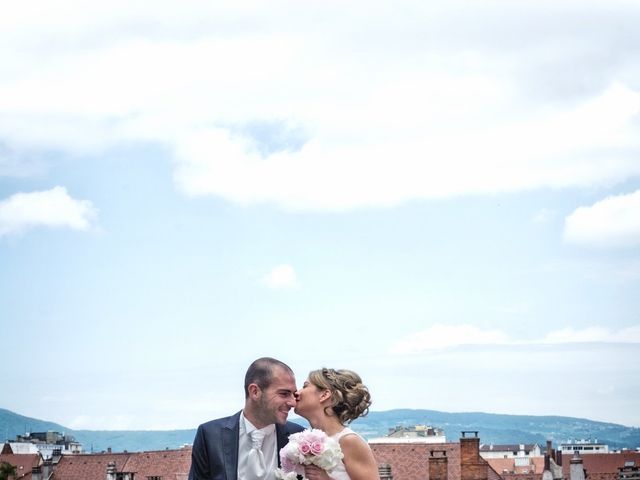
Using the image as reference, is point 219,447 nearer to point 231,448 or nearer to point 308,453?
point 231,448

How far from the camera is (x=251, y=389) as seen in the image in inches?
397

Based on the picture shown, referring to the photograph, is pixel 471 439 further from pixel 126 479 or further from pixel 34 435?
pixel 34 435

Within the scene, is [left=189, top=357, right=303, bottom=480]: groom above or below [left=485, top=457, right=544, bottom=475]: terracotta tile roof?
below

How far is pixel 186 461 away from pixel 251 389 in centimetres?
6317

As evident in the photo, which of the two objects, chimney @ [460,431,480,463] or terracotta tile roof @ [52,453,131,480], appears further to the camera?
terracotta tile roof @ [52,453,131,480]

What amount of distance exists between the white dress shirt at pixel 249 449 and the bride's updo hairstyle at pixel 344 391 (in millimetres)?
648

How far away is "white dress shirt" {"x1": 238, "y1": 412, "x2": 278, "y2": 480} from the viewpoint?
33.9ft

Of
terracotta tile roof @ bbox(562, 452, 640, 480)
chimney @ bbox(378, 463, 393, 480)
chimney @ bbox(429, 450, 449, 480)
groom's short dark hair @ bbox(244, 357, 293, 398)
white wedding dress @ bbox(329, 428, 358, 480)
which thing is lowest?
white wedding dress @ bbox(329, 428, 358, 480)

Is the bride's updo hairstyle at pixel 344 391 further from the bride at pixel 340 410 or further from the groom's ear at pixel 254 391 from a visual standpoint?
the groom's ear at pixel 254 391

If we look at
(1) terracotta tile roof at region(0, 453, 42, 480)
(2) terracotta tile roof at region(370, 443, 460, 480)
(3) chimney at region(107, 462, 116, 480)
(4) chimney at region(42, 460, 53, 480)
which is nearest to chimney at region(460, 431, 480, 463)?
(2) terracotta tile roof at region(370, 443, 460, 480)

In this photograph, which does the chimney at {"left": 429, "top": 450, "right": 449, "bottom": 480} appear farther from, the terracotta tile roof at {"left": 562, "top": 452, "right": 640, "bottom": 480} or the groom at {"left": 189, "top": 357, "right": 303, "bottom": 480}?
the terracotta tile roof at {"left": 562, "top": 452, "right": 640, "bottom": 480}

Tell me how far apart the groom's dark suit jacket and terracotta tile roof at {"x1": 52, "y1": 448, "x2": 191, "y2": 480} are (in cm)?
5938

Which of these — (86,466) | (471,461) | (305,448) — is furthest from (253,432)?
(86,466)

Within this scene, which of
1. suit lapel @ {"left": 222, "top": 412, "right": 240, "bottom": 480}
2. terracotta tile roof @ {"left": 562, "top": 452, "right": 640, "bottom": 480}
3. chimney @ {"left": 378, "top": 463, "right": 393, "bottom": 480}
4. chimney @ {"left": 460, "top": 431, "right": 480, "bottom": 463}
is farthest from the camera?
terracotta tile roof @ {"left": 562, "top": 452, "right": 640, "bottom": 480}
